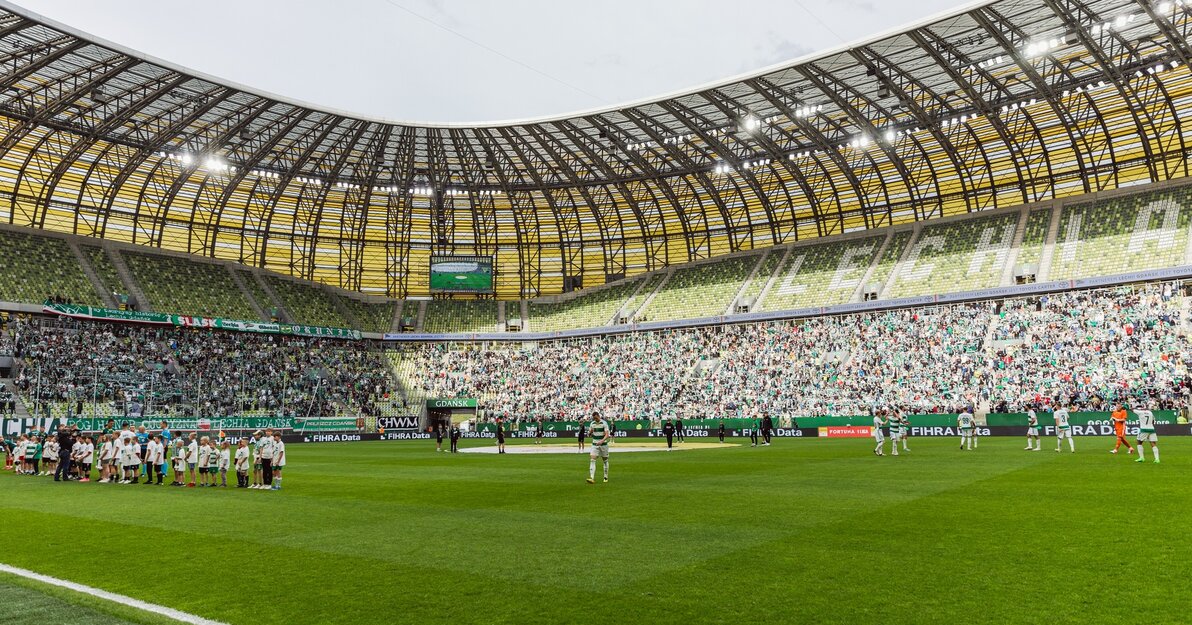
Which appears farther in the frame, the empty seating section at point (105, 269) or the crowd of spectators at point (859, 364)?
the empty seating section at point (105, 269)

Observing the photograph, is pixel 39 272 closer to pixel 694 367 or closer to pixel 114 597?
pixel 694 367

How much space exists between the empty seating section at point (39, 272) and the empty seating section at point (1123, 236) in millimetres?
67234

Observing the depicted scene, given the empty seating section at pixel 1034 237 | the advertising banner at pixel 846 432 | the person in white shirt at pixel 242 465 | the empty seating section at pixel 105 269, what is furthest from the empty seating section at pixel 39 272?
the empty seating section at pixel 1034 237

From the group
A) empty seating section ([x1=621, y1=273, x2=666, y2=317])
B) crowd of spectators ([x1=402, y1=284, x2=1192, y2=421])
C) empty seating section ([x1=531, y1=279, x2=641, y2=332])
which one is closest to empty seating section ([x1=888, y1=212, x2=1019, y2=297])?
crowd of spectators ([x1=402, y1=284, x2=1192, y2=421])

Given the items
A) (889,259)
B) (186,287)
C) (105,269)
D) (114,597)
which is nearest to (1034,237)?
(889,259)

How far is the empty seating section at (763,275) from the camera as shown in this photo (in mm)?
66250

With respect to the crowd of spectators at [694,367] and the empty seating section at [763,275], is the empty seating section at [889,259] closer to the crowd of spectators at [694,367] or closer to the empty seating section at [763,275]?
the crowd of spectators at [694,367]

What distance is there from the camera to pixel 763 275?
6800 centimetres

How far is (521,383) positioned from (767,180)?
89.7 feet

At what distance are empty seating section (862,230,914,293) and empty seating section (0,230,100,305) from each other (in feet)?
188

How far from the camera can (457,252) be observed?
3152 inches

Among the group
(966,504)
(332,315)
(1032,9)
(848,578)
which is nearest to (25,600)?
(848,578)

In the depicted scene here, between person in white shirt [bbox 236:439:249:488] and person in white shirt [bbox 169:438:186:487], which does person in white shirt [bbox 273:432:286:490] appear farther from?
person in white shirt [bbox 169:438:186:487]

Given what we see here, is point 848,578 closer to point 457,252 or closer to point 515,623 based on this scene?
point 515,623
